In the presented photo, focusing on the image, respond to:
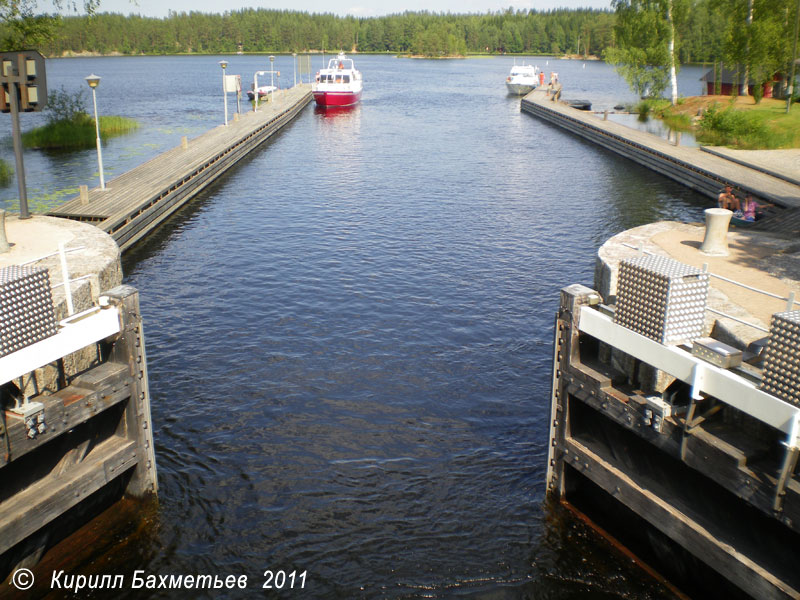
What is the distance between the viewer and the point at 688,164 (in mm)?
37438

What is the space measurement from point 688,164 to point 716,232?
2376cm

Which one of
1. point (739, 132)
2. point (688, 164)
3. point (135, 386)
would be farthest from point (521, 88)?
point (135, 386)

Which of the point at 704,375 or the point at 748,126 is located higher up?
the point at 748,126

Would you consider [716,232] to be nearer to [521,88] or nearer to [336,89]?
[336,89]

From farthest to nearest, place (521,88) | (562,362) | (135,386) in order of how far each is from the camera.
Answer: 1. (521,88)
2. (562,362)
3. (135,386)

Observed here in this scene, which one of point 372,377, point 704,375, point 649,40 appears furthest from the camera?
point 649,40

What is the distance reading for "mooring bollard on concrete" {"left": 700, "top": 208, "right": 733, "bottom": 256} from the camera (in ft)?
51.2

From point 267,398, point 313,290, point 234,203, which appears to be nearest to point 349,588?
point 267,398

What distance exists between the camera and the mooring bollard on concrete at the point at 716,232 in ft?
51.2

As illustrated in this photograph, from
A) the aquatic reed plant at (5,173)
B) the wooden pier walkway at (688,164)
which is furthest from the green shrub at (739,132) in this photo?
the aquatic reed plant at (5,173)

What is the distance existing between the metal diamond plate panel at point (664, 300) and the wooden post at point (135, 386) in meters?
6.78

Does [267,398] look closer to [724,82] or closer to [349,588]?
[349,588]

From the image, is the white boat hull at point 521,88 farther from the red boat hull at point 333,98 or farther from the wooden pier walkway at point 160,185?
the wooden pier walkway at point 160,185

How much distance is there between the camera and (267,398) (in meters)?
15.3
